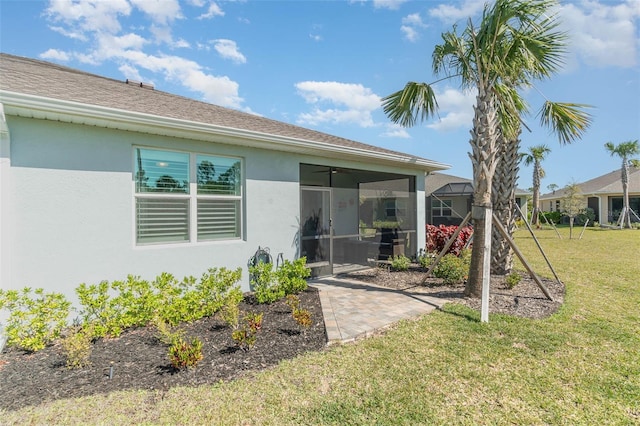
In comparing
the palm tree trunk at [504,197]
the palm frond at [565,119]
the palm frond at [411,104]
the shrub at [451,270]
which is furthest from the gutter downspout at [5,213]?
the palm frond at [565,119]

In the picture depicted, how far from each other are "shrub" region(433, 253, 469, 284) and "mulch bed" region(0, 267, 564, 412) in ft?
4.93

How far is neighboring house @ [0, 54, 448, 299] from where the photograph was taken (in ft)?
13.7

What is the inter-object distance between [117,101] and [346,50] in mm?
7275

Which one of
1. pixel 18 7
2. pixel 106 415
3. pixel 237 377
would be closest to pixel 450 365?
pixel 237 377

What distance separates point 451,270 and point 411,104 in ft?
13.1

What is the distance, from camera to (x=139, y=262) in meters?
5.08

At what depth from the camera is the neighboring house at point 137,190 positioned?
4.18 m

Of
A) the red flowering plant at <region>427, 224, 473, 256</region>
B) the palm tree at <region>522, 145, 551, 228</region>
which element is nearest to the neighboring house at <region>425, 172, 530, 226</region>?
the red flowering plant at <region>427, 224, 473, 256</region>

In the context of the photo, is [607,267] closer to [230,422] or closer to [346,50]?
[346,50]

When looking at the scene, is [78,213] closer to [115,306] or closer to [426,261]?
[115,306]

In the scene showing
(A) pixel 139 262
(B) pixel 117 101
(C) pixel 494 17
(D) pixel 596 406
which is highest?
(C) pixel 494 17

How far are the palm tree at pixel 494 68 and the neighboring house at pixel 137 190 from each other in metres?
2.60

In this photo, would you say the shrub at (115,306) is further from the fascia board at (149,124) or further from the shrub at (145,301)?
the fascia board at (149,124)

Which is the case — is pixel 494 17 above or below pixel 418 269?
above
